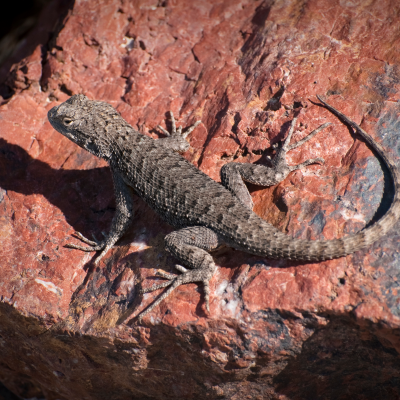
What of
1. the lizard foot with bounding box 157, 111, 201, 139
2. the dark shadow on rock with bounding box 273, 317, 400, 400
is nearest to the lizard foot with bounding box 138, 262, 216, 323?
the dark shadow on rock with bounding box 273, 317, 400, 400

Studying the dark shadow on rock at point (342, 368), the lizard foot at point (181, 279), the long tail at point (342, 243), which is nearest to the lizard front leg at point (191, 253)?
the lizard foot at point (181, 279)

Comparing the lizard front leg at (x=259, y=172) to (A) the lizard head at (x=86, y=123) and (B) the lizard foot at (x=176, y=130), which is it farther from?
(A) the lizard head at (x=86, y=123)

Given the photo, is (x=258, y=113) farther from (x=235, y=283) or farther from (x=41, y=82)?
(x=41, y=82)

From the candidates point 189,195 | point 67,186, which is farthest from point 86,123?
point 189,195

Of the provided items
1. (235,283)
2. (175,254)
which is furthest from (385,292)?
(175,254)

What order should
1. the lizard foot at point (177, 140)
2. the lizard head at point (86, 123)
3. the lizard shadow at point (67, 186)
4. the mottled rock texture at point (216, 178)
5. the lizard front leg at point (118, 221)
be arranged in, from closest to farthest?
the mottled rock texture at point (216, 178) → the lizard front leg at point (118, 221) → the lizard head at point (86, 123) → the lizard foot at point (177, 140) → the lizard shadow at point (67, 186)

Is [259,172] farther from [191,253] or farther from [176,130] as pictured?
[176,130]
